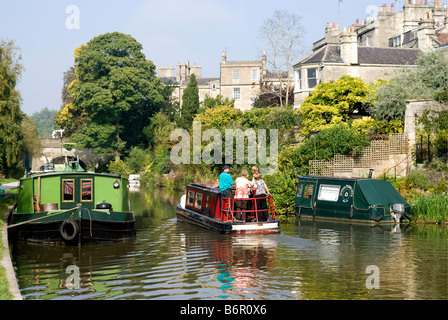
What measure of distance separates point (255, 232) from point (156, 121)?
45.8m

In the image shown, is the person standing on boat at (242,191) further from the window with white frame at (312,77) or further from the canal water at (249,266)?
the window with white frame at (312,77)

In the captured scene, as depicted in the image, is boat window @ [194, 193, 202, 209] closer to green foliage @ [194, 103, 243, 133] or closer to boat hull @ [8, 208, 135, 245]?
boat hull @ [8, 208, 135, 245]

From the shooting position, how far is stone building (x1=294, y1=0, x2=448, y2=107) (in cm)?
4241

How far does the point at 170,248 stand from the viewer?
63.0 feet

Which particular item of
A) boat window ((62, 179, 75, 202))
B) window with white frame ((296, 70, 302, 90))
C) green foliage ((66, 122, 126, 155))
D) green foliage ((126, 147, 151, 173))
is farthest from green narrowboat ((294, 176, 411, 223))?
green foliage ((66, 122, 126, 155))

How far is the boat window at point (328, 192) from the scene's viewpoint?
25047 mm

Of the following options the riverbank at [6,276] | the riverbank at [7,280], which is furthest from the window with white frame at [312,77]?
the riverbank at [7,280]

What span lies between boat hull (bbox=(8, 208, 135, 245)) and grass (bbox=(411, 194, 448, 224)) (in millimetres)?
11793

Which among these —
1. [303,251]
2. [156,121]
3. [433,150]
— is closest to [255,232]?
[303,251]

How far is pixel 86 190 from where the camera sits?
21.0 m

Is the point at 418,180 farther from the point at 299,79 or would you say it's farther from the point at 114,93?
the point at 114,93

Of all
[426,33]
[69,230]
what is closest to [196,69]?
[426,33]

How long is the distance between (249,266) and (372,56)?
32117mm

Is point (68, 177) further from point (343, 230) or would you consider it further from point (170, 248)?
point (343, 230)
